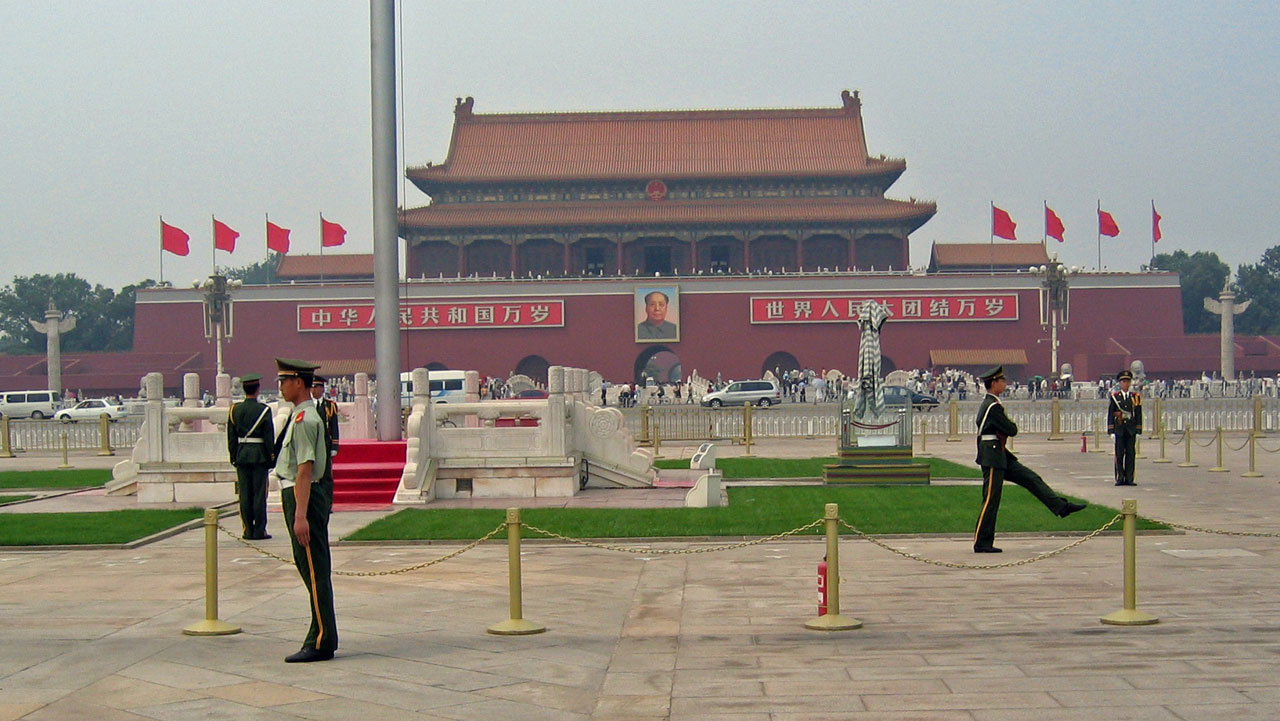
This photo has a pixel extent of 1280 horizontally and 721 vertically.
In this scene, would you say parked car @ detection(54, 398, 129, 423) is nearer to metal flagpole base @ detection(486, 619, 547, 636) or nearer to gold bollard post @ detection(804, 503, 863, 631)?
metal flagpole base @ detection(486, 619, 547, 636)

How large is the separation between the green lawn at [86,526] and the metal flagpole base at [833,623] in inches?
254

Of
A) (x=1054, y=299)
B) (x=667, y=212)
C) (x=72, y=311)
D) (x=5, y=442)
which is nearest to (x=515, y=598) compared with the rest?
(x=5, y=442)

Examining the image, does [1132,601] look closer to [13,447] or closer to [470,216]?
[13,447]

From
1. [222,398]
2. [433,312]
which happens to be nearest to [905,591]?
[222,398]

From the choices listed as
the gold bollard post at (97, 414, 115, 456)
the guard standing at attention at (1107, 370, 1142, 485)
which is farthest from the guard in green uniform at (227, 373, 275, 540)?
the gold bollard post at (97, 414, 115, 456)

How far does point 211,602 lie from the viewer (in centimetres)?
719

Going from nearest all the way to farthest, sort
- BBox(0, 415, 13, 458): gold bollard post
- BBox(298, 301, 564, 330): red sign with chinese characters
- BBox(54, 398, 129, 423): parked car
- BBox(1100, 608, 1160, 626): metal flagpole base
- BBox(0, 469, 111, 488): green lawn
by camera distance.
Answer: BBox(1100, 608, 1160, 626): metal flagpole base < BBox(0, 469, 111, 488): green lawn < BBox(0, 415, 13, 458): gold bollard post < BBox(54, 398, 129, 423): parked car < BBox(298, 301, 564, 330): red sign with chinese characters

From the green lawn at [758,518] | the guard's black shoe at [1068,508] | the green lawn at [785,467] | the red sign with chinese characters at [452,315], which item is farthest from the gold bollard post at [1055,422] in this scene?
the red sign with chinese characters at [452,315]

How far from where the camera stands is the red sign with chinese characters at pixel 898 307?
48.0m

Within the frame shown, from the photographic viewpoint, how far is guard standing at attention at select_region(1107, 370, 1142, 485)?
15.6m

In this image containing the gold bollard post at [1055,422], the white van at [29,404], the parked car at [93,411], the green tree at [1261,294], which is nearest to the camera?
the gold bollard post at [1055,422]

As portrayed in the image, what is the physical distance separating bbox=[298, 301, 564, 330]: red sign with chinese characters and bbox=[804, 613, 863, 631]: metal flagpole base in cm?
4151

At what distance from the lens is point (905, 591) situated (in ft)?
27.2

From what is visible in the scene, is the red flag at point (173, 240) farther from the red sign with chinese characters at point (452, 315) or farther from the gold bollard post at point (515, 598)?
the gold bollard post at point (515, 598)
